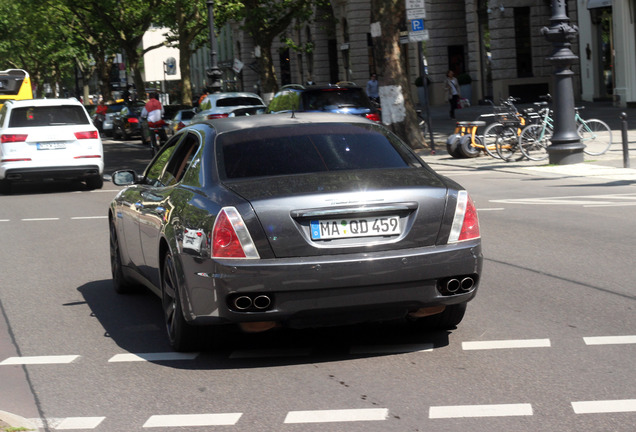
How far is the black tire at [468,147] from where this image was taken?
2308 centimetres

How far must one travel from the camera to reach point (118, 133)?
4484 cm

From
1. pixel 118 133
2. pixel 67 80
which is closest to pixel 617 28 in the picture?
pixel 118 133

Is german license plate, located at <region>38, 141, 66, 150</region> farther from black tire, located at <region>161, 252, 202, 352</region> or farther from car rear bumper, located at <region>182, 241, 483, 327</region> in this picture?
car rear bumper, located at <region>182, 241, 483, 327</region>

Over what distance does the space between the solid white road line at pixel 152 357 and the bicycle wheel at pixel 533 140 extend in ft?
50.8

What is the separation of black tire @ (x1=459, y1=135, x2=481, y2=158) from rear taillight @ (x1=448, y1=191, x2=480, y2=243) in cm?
1658

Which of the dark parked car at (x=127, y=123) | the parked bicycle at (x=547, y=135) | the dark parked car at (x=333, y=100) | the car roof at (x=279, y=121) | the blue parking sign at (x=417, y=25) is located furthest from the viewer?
the dark parked car at (x=127, y=123)

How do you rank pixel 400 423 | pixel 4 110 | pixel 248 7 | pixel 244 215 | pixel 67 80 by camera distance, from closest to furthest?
1. pixel 400 423
2. pixel 244 215
3. pixel 4 110
4. pixel 248 7
5. pixel 67 80

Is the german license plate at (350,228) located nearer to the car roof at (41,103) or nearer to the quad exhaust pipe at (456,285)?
the quad exhaust pipe at (456,285)

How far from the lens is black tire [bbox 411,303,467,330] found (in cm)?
709

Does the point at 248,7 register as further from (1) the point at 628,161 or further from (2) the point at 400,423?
(2) the point at 400,423

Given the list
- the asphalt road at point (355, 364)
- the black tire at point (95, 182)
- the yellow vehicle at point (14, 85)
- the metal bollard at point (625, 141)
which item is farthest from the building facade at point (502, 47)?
the asphalt road at point (355, 364)

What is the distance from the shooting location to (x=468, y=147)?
23203mm

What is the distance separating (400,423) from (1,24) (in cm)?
7934

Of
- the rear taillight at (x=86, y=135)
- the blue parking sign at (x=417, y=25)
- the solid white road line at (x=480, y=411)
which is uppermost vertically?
the blue parking sign at (x=417, y=25)
